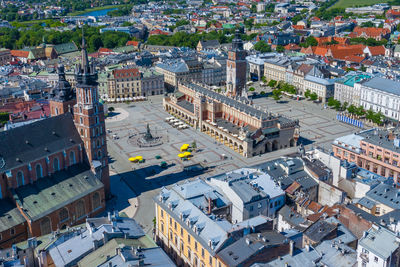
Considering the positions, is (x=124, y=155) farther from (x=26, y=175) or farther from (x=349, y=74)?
(x=349, y=74)

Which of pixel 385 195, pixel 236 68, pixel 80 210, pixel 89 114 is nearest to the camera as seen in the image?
pixel 385 195

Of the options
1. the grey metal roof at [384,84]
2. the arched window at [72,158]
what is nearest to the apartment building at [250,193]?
the arched window at [72,158]

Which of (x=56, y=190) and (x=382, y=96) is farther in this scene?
(x=382, y=96)

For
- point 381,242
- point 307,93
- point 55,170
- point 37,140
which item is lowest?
point 307,93

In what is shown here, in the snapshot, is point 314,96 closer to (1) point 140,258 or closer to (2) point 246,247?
(2) point 246,247

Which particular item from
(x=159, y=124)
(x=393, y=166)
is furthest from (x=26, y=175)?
(x=393, y=166)

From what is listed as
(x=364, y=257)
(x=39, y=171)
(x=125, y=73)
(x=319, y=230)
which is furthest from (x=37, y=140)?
(x=125, y=73)
